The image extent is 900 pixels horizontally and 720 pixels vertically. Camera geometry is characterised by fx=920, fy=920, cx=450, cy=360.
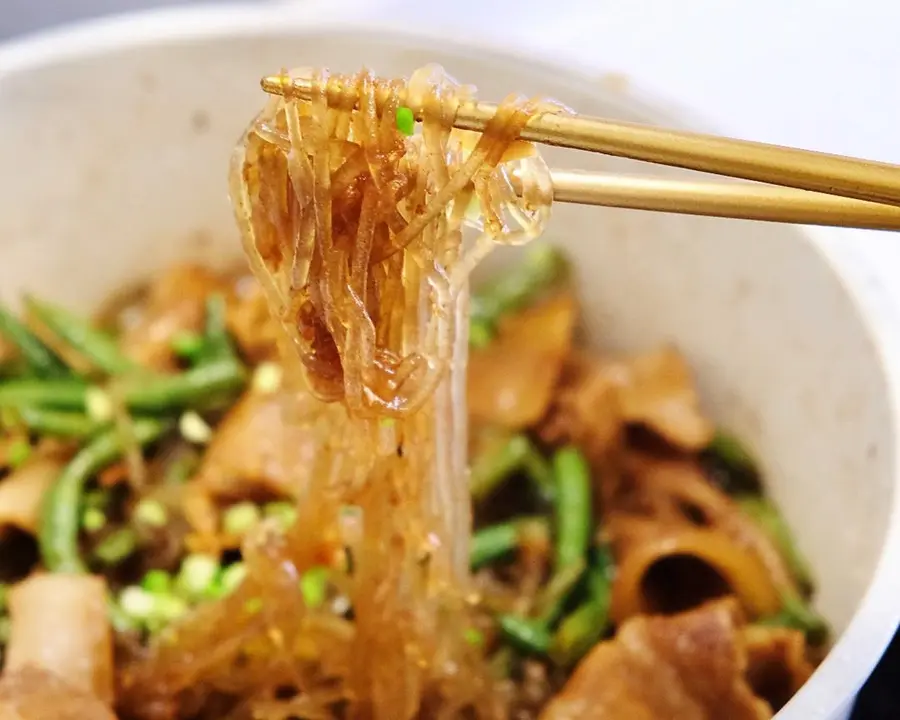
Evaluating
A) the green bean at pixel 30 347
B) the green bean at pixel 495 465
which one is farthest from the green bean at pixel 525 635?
the green bean at pixel 30 347

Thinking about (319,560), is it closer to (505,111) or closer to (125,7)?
(505,111)

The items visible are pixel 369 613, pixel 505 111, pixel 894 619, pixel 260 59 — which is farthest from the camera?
pixel 260 59

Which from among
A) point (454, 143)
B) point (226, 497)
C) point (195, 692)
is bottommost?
point (195, 692)

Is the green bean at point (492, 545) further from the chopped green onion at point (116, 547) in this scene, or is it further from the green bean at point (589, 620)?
the chopped green onion at point (116, 547)

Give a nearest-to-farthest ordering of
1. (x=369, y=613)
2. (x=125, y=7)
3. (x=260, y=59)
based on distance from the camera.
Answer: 1. (x=369, y=613)
2. (x=260, y=59)
3. (x=125, y=7)

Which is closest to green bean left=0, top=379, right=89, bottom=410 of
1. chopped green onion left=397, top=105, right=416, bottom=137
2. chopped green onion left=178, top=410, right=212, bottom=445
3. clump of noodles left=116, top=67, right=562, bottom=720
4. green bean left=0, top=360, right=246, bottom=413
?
green bean left=0, top=360, right=246, bottom=413

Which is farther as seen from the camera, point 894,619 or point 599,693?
point 599,693

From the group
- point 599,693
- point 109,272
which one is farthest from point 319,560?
point 109,272
